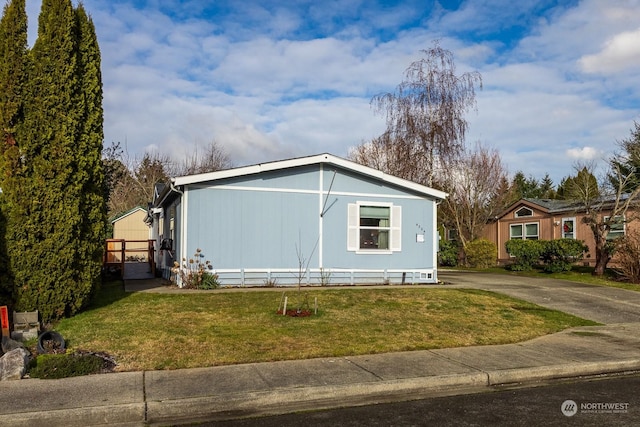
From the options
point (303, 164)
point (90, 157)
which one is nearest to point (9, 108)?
point (90, 157)

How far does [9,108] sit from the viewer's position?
8.69 metres

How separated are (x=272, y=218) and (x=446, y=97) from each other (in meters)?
16.5

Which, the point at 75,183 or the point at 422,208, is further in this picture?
the point at 422,208

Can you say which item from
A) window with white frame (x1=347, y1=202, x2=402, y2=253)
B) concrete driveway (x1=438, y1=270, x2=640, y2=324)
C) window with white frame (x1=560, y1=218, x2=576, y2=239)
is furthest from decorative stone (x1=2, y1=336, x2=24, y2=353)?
window with white frame (x1=560, y1=218, x2=576, y2=239)

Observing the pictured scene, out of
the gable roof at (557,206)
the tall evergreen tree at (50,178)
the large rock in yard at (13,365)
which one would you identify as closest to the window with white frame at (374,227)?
the tall evergreen tree at (50,178)

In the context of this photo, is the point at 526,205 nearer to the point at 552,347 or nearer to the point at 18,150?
the point at 552,347

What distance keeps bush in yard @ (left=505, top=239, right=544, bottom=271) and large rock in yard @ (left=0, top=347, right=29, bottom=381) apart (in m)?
20.3

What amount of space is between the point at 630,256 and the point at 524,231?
11565 millimetres

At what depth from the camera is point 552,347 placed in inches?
338

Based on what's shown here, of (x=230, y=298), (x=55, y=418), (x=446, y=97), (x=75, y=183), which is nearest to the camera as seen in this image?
(x=55, y=418)

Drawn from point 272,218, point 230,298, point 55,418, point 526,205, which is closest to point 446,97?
point 526,205

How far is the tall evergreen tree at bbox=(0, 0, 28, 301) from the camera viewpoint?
8555mm

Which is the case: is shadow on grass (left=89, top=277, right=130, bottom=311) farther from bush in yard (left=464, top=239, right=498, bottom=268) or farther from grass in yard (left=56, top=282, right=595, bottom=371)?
bush in yard (left=464, top=239, right=498, bottom=268)

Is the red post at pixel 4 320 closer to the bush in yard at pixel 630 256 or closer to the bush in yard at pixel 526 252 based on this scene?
the bush in yard at pixel 630 256
